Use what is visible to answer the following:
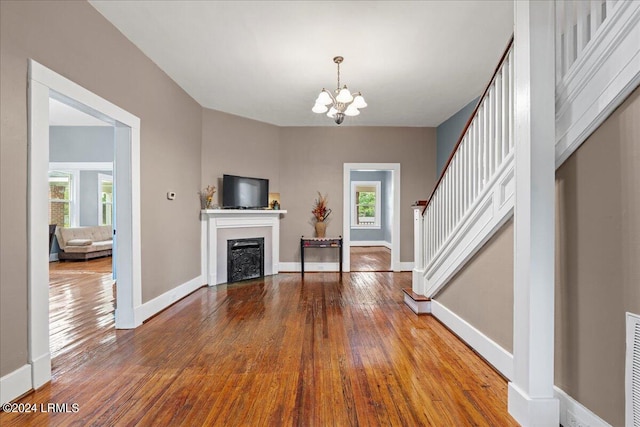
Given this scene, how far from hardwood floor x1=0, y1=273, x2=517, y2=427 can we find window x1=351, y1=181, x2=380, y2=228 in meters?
6.71

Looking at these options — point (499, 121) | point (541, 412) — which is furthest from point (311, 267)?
point (541, 412)

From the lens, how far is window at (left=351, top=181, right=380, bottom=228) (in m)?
9.91

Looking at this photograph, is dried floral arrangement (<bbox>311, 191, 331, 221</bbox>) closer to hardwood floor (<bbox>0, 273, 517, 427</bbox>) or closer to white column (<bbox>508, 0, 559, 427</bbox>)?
hardwood floor (<bbox>0, 273, 517, 427</bbox>)

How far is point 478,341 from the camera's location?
228 centimetres

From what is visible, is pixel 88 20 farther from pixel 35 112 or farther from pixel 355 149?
pixel 355 149

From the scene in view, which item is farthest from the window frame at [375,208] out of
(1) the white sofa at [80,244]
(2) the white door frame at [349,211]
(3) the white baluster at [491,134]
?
(3) the white baluster at [491,134]

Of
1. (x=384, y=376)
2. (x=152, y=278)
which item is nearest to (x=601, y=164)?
(x=384, y=376)

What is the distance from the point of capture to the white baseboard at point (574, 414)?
1.33 meters

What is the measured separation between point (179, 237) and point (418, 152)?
4612 millimetres

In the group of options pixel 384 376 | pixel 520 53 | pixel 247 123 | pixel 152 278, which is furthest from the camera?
pixel 247 123

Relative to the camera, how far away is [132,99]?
2.91 meters

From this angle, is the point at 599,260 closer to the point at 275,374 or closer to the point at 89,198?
the point at 275,374

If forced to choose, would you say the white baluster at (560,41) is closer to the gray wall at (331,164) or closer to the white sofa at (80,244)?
the gray wall at (331,164)

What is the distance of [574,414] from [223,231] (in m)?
4.41
